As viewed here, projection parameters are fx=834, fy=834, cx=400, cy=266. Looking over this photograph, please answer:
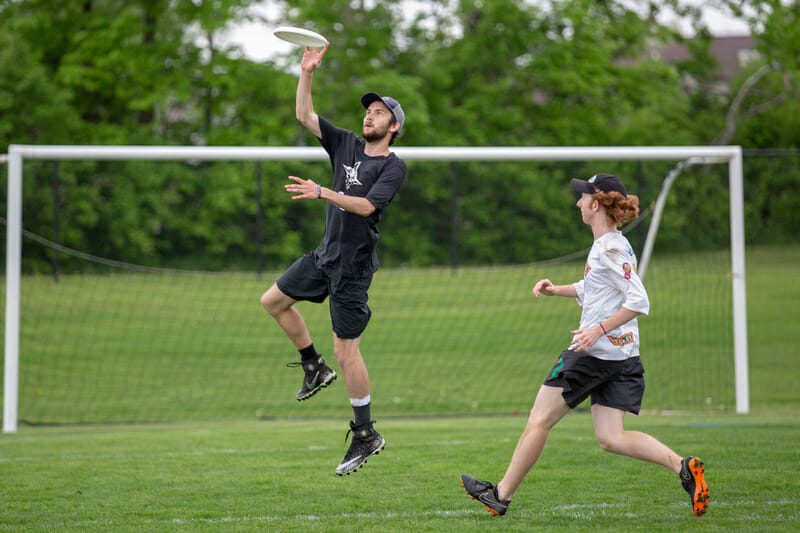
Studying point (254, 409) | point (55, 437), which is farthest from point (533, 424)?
point (254, 409)

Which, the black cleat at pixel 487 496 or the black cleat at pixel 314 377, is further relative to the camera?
the black cleat at pixel 314 377

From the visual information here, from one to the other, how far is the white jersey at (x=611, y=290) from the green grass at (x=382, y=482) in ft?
3.43

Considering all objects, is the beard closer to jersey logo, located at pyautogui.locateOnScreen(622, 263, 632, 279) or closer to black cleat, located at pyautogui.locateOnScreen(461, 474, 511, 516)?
jersey logo, located at pyautogui.locateOnScreen(622, 263, 632, 279)

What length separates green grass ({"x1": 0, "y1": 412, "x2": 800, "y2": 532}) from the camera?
4.96 meters

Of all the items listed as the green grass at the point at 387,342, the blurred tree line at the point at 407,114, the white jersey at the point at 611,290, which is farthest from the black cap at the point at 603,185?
A: the blurred tree line at the point at 407,114

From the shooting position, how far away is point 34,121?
23.1 metres

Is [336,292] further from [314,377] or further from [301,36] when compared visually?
[301,36]

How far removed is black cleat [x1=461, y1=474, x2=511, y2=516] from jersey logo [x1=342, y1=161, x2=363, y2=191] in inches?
74.9

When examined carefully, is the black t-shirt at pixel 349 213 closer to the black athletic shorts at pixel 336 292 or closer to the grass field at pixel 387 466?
the black athletic shorts at pixel 336 292

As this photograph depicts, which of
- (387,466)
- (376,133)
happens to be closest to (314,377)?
(387,466)

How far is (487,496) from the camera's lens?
4.96 m

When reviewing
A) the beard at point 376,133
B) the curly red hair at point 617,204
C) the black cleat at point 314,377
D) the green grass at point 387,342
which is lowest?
the green grass at point 387,342

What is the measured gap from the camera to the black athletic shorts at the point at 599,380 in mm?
4648

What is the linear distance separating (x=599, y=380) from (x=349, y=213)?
1.78 m
